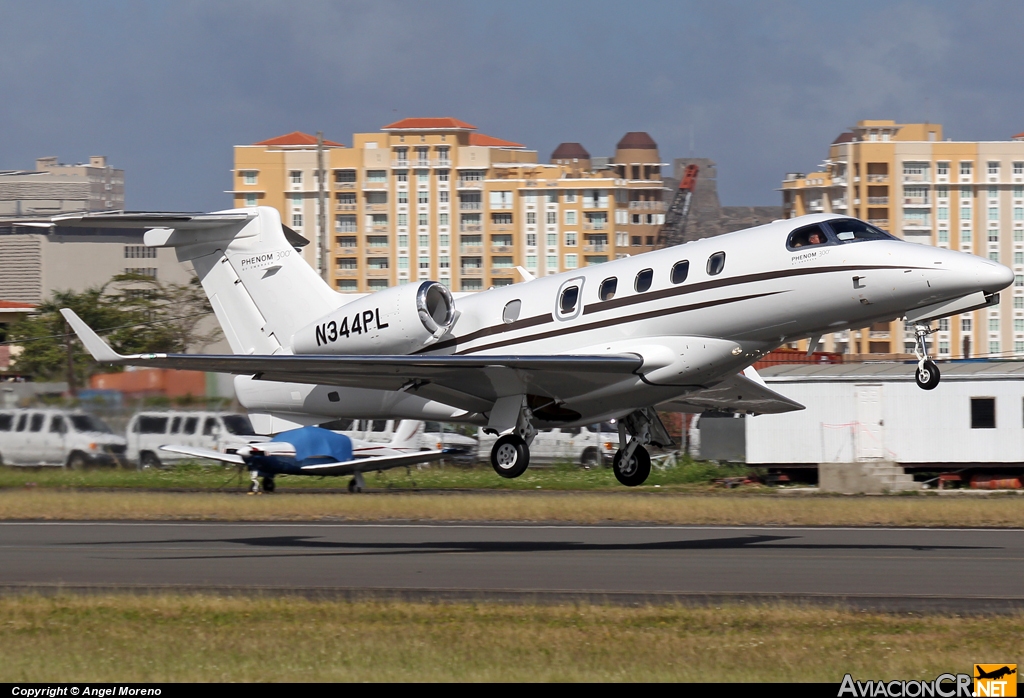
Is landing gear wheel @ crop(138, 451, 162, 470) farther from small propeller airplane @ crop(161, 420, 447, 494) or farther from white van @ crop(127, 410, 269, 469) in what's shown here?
small propeller airplane @ crop(161, 420, 447, 494)

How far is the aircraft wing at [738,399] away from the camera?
71.3 feet

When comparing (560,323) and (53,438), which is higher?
(560,323)

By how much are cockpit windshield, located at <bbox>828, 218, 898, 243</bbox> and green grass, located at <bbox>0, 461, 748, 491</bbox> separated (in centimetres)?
1627

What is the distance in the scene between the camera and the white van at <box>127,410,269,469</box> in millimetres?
32625

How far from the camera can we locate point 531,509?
26797 millimetres

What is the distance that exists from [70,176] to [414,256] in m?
97.8

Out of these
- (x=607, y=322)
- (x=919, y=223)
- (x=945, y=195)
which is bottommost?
(x=607, y=322)

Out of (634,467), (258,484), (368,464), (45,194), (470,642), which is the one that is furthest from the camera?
(45,194)

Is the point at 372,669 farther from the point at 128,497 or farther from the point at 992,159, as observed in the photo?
the point at 992,159

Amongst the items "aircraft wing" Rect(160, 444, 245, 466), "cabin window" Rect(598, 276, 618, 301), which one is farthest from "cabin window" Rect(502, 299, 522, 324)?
"aircraft wing" Rect(160, 444, 245, 466)

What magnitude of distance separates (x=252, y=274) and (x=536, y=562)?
27.8ft

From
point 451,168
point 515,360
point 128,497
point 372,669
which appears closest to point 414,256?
point 451,168

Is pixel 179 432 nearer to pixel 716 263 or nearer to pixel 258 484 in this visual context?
pixel 258 484

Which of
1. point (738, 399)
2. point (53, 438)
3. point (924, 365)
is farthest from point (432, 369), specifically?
point (53, 438)
